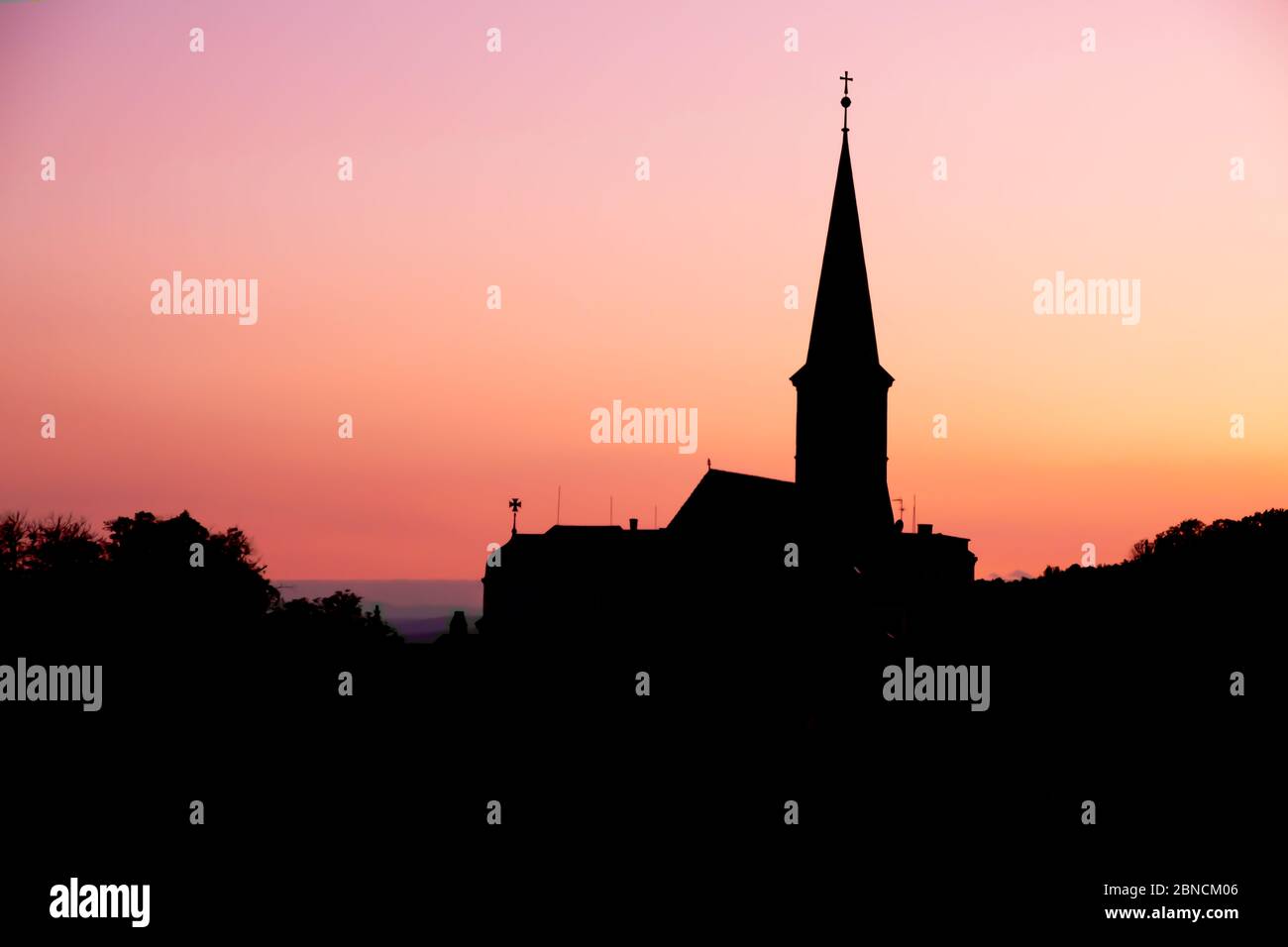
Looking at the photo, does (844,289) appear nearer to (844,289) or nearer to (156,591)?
(844,289)

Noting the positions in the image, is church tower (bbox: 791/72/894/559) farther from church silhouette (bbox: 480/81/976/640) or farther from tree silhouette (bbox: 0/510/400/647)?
tree silhouette (bbox: 0/510/400/647)

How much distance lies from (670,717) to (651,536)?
3840 centimetres

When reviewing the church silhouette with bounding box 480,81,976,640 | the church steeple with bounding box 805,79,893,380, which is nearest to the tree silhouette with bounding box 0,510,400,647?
the church silhouette with bounding box 480,81,976,640

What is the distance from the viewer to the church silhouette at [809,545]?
2373 inches

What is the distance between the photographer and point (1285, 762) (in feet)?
140

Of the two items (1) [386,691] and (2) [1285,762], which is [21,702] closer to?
(1) [386,691]

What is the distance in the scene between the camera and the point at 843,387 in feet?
198

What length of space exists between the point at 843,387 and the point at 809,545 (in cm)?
794

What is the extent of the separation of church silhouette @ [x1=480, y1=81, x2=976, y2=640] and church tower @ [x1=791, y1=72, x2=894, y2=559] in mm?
47

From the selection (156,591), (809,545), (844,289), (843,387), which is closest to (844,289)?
(844,289)

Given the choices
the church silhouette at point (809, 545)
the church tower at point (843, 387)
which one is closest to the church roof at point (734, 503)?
the church silhouette at point (809, 545)

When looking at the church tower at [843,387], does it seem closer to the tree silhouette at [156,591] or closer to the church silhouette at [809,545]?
the church silhouette at [809,545]
